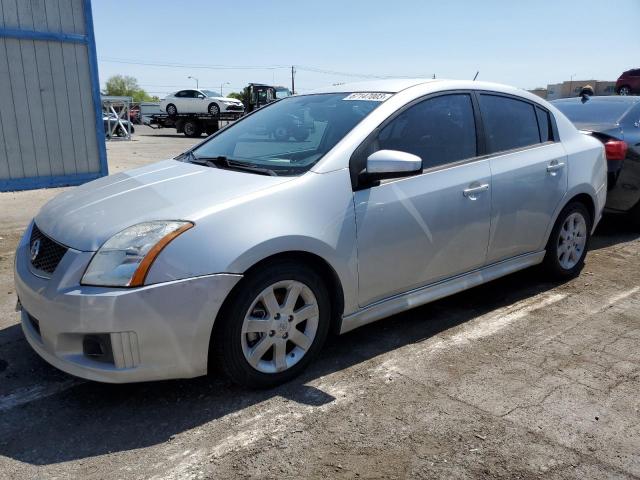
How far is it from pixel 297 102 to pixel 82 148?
16.9 ft

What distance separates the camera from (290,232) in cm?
283

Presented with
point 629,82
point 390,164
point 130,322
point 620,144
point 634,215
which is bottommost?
point 634,215

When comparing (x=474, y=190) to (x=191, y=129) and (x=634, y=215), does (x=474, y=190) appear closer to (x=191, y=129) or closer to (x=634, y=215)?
(x=634, y=215)

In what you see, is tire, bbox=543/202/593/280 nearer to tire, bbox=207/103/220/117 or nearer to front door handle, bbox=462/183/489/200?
front door handle, bbox=462/183/489/200

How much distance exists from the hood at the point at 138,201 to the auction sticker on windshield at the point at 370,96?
906 mm

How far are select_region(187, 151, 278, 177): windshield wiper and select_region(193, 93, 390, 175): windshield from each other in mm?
33

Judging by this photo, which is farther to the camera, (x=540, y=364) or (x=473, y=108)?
(x=473, y=108)

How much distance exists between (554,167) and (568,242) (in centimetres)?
75

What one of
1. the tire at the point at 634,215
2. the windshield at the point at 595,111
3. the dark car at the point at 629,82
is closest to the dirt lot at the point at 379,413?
the tire at the point at 634,215

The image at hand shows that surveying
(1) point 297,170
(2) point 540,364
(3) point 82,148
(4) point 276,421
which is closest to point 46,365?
(4) point 276,421

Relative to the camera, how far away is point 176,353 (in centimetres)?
265

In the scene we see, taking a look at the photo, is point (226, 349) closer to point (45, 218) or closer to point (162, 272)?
point (162, 272)

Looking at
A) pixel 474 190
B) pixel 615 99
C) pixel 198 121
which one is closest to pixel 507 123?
pixel 474 190

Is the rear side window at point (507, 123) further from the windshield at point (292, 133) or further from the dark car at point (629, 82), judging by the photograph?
the dark car at point (629, 82)
